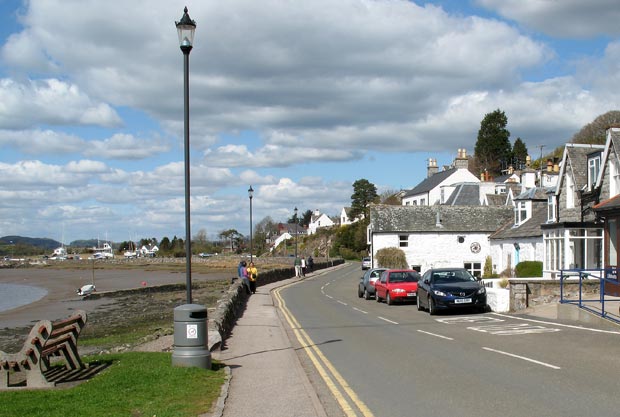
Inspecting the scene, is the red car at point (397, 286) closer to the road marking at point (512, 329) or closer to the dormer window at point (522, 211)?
the road marking at point (512, 329)

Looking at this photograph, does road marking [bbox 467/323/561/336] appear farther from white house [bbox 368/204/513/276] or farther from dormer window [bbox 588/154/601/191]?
white house [bbox 368/204/513/276]

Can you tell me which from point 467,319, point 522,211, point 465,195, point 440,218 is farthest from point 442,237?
point 467,319

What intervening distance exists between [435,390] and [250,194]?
3956 cm

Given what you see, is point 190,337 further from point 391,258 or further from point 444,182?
point 444,182

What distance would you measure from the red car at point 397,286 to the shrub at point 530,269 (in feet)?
30.1

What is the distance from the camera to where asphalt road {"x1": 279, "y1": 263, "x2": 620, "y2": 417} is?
827cm

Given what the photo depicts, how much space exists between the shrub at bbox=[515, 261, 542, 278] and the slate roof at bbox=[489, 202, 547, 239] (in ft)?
8.05

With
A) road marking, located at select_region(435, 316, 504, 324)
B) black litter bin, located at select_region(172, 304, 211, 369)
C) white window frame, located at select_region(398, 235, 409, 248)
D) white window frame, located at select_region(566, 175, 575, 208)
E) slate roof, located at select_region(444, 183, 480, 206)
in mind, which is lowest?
road marking, located at select_region(435, 316, 504, 324)

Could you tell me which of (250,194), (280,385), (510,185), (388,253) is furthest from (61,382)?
(510,185)

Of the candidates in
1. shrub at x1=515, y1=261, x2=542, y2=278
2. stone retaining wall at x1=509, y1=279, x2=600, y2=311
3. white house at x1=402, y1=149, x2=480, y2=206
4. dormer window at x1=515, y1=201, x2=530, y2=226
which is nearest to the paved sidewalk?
stone retaining wall at x1=509, y1=279, x2=600, y2=311

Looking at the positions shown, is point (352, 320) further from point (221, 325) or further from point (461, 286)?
point (221, 325)

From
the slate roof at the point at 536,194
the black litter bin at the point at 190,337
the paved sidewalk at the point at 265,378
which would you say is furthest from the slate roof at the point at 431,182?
the black litter bin at the point at 190,337

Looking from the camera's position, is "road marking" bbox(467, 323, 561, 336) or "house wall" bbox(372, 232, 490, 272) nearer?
"road marking" bbox(467, 323, 561, 336)

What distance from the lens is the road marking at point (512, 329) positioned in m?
16.4
